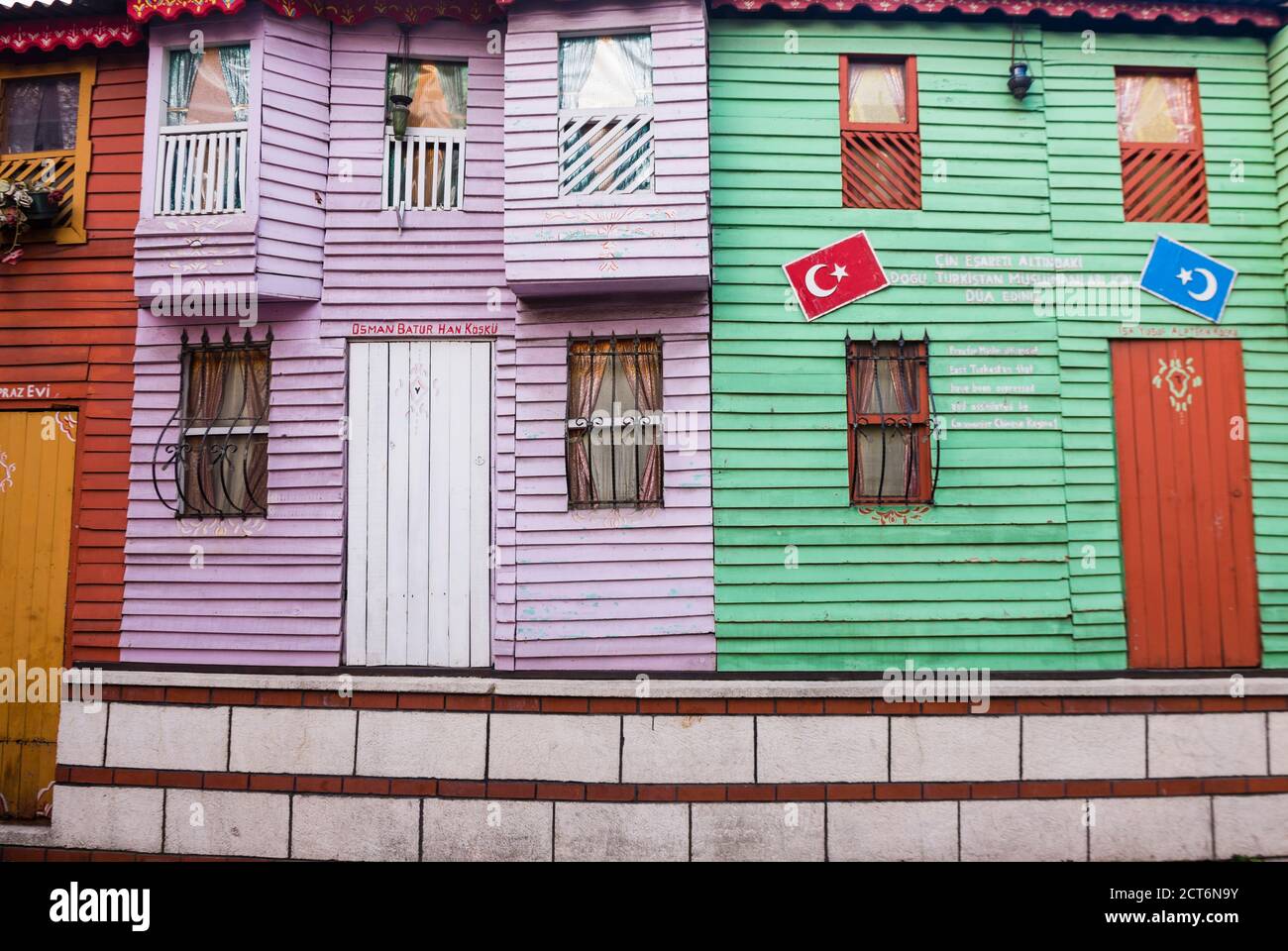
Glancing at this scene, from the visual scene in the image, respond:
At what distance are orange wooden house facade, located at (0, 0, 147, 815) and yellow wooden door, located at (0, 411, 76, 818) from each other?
0.4 inches

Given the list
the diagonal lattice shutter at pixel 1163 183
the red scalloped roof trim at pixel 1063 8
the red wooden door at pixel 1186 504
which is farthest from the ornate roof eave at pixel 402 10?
the red wooden door at pixel 1186 504

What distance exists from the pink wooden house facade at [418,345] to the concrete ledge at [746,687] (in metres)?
0.21

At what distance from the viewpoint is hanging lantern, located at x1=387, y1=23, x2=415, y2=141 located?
23.9 feet

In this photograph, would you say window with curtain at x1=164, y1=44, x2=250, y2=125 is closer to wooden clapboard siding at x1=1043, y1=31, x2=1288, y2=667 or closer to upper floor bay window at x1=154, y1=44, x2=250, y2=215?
upper floor bay window at x1=154, y1=44, x2=250, y2=215

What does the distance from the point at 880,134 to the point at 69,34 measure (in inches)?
301

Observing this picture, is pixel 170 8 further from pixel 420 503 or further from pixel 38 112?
pixel 420 503

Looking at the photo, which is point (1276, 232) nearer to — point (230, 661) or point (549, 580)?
point (549, 580)

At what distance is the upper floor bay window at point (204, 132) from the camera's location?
7.21m

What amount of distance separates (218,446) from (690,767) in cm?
512

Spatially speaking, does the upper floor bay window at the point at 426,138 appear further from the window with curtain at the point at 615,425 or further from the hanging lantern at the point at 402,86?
the window with curtain at the point at 615,425

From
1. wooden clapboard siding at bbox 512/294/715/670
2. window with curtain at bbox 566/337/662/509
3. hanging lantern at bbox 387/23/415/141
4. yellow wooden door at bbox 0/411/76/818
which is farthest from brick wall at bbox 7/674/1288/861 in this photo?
hanging lantern at bbox 387/23/415/141

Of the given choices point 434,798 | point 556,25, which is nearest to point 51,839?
point 434,798

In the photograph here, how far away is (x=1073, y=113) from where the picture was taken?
7523 millimetres

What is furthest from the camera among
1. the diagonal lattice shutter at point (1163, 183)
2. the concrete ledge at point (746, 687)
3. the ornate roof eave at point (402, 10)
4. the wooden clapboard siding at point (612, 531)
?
the diagonal lattice shutter at point (1163, 183)
